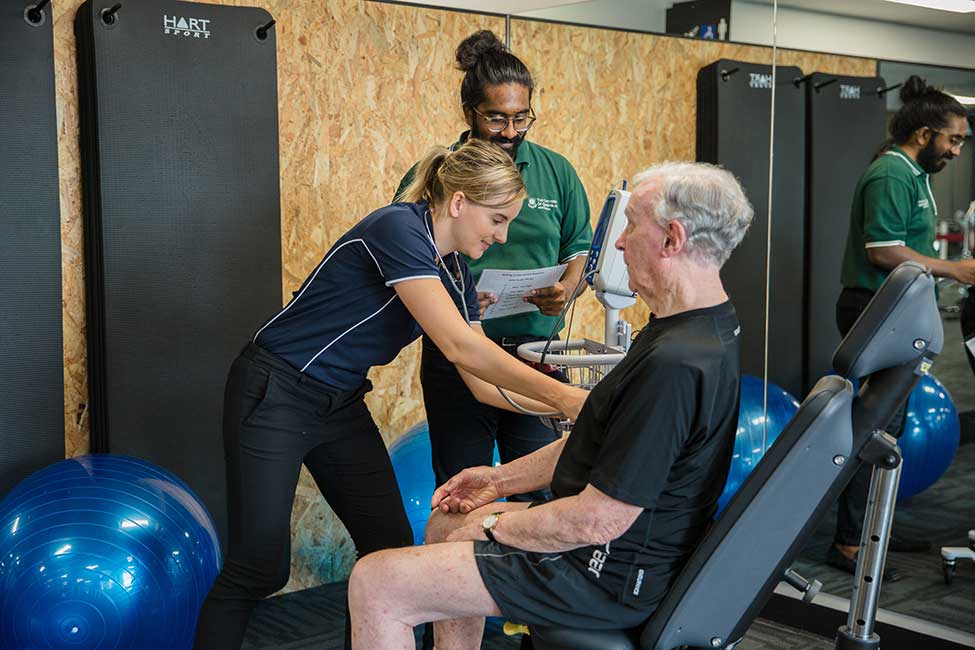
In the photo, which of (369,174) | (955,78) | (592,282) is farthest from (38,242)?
(955,78)

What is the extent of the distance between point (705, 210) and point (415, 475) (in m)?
1.74

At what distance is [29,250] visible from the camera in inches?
113

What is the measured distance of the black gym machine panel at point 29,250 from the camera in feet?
9.26

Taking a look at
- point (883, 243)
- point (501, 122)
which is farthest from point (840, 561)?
point (501, 122)

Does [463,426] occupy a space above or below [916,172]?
below

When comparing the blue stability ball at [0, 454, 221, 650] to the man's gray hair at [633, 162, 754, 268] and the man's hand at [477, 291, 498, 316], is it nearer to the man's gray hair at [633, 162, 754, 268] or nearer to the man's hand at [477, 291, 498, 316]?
the man's hand at [477, 291, 498, 316]

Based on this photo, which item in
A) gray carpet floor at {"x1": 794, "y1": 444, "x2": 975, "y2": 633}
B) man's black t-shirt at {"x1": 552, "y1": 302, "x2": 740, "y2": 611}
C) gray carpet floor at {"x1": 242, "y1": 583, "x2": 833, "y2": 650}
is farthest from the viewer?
gray carpet floor at {"x1": 242, "y1": 583, "x2": 833, "y2": 650}

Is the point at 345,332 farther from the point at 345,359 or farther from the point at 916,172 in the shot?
the point at 916,172

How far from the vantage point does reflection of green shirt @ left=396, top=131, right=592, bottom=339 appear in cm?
277

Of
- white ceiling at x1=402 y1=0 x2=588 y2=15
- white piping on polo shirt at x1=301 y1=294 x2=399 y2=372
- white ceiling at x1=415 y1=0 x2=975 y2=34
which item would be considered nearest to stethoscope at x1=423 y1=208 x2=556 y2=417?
white piping on polo shirt at x1=301 y1=294 x2=399 y2=372

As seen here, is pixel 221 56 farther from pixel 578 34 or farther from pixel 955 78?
pixel 955 78

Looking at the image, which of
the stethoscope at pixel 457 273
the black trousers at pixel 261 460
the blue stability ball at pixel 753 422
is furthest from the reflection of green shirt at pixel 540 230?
the blue stability ball at pixel 753 422

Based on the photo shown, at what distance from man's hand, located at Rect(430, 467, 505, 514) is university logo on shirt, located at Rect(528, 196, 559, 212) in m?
0.92

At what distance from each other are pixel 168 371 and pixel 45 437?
14.9 inches
